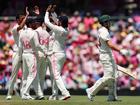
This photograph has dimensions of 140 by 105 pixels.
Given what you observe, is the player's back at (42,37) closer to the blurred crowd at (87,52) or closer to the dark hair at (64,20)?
the dark hair at (64,20)

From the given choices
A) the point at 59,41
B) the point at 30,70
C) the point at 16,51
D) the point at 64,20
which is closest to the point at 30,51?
the point at 30,70

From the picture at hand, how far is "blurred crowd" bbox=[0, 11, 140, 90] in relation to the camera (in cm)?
2548

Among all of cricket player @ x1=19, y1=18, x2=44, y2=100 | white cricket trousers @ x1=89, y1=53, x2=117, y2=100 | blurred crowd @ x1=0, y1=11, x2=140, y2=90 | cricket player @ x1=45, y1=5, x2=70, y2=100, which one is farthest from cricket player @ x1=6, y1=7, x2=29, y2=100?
blurred crowd @ x1=0, y1=11, x2=140, y2=90

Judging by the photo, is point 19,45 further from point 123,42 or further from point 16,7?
point 16,7

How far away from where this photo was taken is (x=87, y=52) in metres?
26.1

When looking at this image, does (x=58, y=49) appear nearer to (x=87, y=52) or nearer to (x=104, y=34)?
(x=104, y=34)

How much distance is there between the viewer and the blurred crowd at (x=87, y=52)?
25481mm

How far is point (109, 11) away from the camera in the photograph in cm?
3105

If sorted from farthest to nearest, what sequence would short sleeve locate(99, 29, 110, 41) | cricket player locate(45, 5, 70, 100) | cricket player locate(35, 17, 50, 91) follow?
cricket player locate(35, 17, 50, 91)
cricket player locate(45, 5, 70, 100)
short sleeve locate(99, 29, 110, 41)

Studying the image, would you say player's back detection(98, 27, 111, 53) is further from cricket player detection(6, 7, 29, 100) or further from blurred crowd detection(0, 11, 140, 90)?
blurred crowd detection(0, 11, 140, 90)

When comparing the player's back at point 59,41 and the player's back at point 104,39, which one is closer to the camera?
the player's back at point 104,39

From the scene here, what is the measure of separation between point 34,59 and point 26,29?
0.81 m

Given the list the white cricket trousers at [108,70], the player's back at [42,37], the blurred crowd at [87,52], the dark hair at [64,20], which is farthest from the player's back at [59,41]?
the blurred crowd at [87,52]

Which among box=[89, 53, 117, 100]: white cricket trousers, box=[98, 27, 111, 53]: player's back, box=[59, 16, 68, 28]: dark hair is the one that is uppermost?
box=[59, 16, 68, 28]: dark hair
